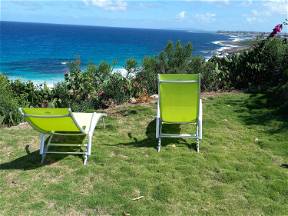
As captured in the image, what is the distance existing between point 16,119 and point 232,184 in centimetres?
520

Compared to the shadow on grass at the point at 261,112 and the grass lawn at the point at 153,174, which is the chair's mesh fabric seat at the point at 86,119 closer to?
the grass lawn at the point at 153,174

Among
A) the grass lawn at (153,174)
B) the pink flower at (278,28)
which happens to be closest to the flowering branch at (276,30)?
the pink flower at (278,28)

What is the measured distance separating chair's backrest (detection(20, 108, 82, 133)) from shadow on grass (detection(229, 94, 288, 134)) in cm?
355

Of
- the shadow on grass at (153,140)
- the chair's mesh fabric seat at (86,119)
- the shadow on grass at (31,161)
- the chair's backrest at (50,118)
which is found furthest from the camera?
the shadow on grass at (153,140)

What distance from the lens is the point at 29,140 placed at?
6.59 metres

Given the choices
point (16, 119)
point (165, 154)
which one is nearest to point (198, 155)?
point (165, 154)

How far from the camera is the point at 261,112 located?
308 inches

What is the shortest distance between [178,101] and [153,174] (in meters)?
1.51

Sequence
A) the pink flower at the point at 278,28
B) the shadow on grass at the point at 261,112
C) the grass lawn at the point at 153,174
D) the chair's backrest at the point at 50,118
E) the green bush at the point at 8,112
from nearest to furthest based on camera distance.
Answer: the grass lawn at the point at 153,174 < the chair's backrest at the point at 50,118 < the shadow on grass at the point at 261,112 < the green bush at the point at 8,112 < the pink flower at the point at 278,28

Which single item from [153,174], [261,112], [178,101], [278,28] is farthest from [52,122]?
[278,28]

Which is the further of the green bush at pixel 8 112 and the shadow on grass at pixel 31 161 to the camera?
the green bush at pixel 8 112

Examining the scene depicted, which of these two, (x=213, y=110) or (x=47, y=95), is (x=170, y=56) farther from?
(x=47, y=95)

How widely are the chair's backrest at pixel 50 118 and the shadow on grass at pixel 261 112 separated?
11.6 feet

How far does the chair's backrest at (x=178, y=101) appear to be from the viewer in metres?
6.06
